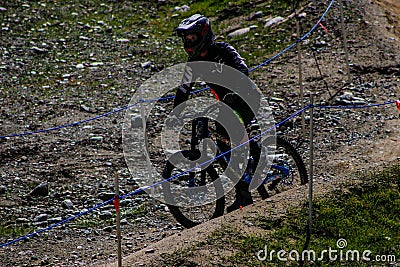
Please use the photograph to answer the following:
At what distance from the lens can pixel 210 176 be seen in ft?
29.5

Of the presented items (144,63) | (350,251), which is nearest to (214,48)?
(350,251)

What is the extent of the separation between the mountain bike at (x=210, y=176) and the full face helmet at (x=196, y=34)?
0.97 meters

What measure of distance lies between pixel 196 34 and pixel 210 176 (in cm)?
200

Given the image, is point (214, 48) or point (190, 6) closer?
point (214, 48)

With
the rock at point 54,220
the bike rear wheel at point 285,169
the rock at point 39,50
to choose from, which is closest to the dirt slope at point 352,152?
the bike rear wheel at point 285,169

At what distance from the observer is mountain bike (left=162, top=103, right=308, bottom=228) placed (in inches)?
347

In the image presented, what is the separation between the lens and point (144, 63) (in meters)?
17.1

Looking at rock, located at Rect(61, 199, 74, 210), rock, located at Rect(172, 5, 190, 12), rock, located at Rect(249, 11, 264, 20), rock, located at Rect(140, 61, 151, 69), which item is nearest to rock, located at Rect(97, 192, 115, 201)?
rock, located at Rect(61, 199, 74, 210)

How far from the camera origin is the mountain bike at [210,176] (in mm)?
8812

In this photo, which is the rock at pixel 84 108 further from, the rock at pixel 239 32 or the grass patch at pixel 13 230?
the rock at pixel 239 32

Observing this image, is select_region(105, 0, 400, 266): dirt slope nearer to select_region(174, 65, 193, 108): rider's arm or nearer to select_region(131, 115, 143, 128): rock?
select_region(174, 65, 193, 108): rider's arm

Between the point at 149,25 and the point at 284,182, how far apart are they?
1109 cm

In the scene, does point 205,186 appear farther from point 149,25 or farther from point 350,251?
point 149,25

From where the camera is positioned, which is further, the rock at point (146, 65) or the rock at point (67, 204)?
the rock at point (146, 65)
